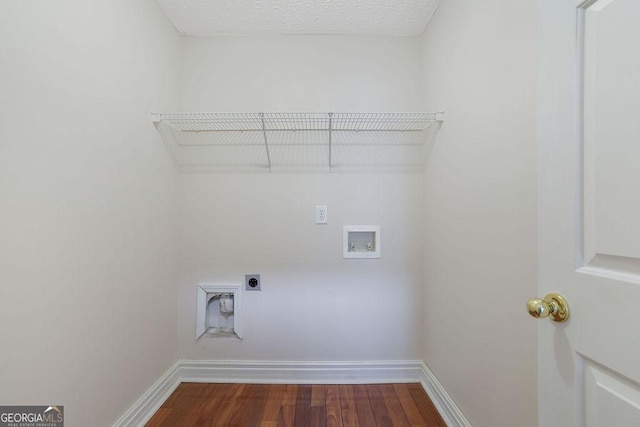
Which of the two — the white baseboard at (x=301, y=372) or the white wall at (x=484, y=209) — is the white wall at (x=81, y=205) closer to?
the white baseboard at (x=301, y=372)

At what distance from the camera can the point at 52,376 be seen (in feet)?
3.05

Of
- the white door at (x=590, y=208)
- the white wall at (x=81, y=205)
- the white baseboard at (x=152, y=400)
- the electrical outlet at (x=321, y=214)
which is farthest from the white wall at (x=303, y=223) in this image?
the white door at (x=590, y=208)

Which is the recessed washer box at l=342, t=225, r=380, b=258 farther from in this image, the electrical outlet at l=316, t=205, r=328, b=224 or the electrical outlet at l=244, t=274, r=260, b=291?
the electrical outlet at l=244, t=274, r=260, b=291

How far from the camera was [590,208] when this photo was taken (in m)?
0.54

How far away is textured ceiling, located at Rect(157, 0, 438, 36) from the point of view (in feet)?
4.91

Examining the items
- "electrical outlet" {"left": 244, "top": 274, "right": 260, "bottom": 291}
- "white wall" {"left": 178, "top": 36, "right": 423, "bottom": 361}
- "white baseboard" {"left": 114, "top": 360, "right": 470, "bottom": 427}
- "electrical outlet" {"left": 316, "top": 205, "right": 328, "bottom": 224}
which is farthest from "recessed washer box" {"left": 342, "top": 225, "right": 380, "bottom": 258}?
"white baseboard" {"left": 114, "top": 360, "right": 470, "bottom": 427}

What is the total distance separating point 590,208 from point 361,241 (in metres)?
1.29

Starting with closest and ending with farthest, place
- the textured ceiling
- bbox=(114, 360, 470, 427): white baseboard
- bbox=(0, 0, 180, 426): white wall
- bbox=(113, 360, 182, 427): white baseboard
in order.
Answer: bbox=(0, 0, 180, 426): white wall → bbox=(113, 360, 182, 427): white baseboard → the textured ceiling → bbox=(114, 360, 470, 427): white baseboard

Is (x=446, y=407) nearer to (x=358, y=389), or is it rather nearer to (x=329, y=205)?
(x=358, y=389)

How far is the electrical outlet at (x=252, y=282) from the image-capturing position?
5.73 ft

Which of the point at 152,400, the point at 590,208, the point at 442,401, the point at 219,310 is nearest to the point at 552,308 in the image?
the point at 590,208

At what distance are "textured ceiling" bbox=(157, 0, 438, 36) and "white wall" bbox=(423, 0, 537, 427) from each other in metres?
0.19

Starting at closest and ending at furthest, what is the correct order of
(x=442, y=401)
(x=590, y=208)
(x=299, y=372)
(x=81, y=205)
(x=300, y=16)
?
(x=590, y=208) → (x=81, y=205) → (x=442, y=401) → (x=300, y=16) → (x=299, y=372)

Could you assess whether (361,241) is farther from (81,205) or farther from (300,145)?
(81,205)
